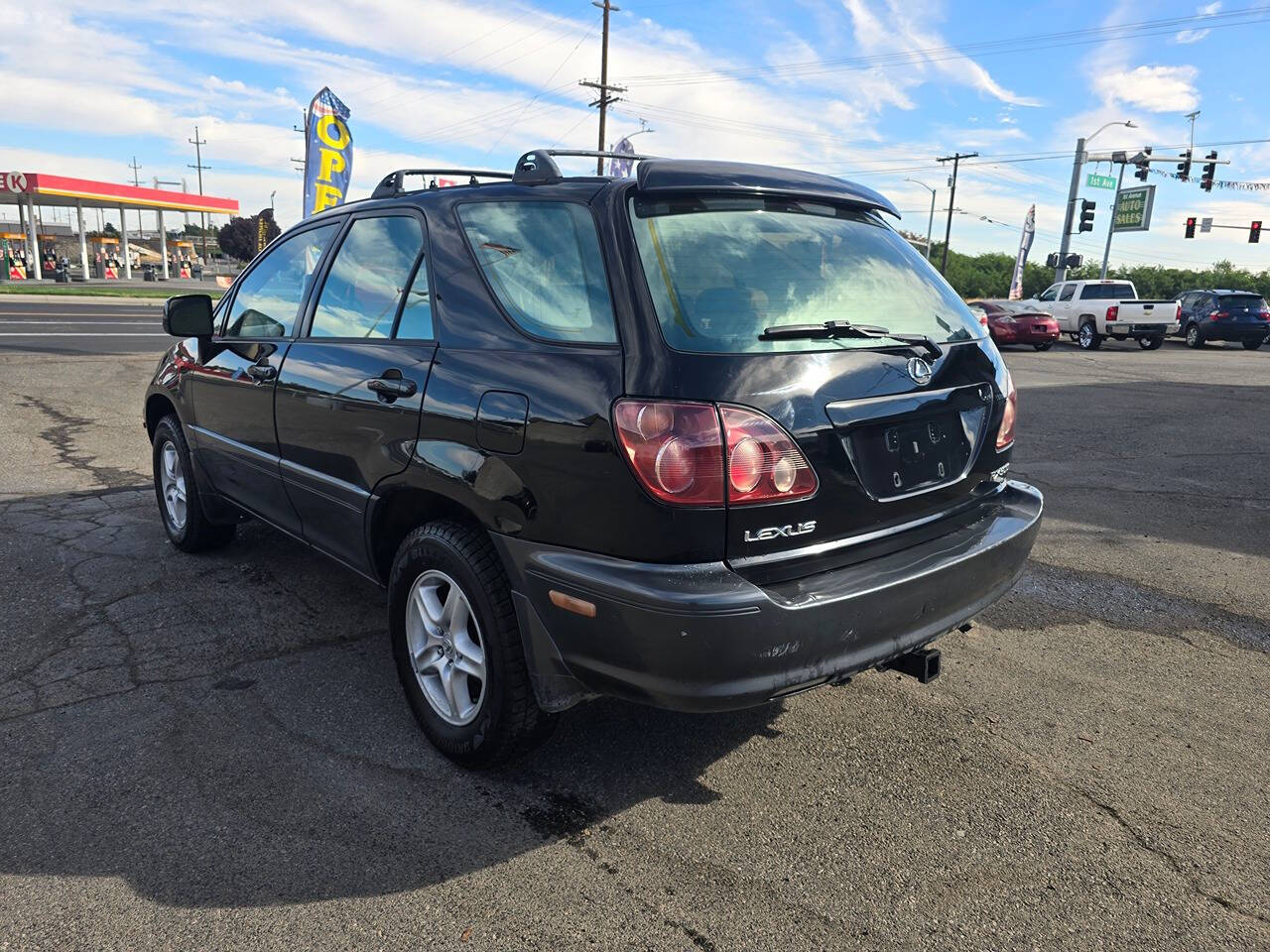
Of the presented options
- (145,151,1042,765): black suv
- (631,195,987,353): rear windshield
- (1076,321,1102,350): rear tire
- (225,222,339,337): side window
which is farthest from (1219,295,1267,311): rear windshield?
(225,222,339,337): side window

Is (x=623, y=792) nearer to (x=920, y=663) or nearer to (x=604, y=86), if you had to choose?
(x=920, y=663)

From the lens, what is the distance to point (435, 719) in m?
2.97

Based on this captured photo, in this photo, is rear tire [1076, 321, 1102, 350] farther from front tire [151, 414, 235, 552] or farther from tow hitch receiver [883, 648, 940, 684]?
tow hitch receiver [883, 648, 940, 684]

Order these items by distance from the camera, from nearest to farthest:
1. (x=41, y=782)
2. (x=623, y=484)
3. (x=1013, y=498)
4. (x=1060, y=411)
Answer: (x=623, y=484)
(x=41, y=782)
(x=1013, y=498)
(x=1060, y=411)

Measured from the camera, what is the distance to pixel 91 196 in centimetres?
4959

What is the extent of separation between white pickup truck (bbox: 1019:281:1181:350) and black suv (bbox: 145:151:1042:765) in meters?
23.7

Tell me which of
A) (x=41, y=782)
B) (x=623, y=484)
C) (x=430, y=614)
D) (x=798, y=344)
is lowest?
(x=41, y=782)

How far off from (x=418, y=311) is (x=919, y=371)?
5.33ft

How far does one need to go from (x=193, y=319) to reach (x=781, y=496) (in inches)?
131

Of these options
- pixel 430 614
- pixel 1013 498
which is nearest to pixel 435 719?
pixel 430 614

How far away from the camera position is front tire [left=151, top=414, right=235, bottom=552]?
477cm

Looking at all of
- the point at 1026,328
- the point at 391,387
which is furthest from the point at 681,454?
the point at 1026,328

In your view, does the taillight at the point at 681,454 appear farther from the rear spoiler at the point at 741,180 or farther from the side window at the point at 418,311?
the side window at the point at 418,311

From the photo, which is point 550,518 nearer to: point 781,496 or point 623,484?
point 623,484
